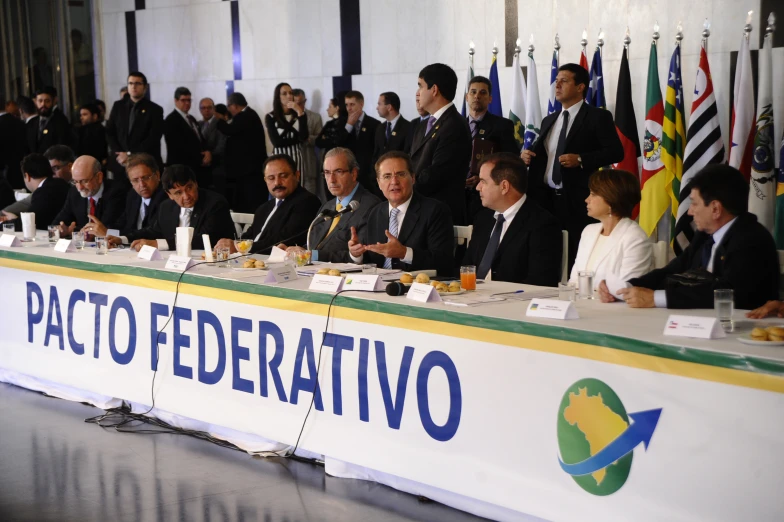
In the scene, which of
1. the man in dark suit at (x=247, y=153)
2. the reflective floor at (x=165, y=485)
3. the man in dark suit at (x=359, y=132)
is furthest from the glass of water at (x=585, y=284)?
the man in dark suit at (x=247, y=153)

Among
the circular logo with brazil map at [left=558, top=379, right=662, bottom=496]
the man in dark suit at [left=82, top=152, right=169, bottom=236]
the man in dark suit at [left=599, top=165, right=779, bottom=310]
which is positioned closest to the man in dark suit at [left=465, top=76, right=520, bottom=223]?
the man in dark suit at [left=82, top=152, right=169, bottom=236]

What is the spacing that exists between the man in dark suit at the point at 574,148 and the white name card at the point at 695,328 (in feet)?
8.82

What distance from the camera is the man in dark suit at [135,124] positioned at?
8219 mm

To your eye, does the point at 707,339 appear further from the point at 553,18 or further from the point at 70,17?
the point at 70,17

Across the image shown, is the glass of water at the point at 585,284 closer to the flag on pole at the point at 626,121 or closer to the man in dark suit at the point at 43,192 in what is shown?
the flag on pole at the point at 626,121

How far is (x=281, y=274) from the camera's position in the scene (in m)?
3.67

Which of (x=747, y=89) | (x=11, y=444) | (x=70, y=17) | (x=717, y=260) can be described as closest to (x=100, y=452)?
(x=11, y=444)

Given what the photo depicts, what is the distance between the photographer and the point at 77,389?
15.2 ft

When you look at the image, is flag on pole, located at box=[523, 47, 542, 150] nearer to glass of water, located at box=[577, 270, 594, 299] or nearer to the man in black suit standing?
the man in black suit standing

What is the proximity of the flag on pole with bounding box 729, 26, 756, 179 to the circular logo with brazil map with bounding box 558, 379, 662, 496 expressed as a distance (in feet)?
10.9

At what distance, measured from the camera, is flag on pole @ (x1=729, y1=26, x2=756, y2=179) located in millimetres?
5594

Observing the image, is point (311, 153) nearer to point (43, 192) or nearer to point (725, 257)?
point (43, 192)

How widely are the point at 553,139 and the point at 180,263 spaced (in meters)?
2.33

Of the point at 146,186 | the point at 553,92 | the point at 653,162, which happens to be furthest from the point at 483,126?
the point at 146,186
